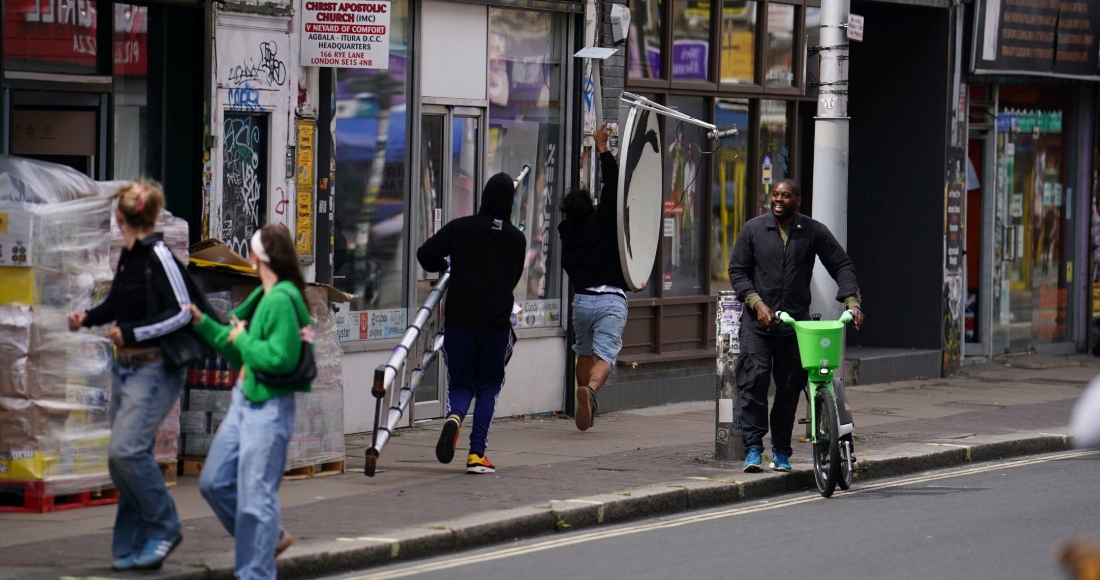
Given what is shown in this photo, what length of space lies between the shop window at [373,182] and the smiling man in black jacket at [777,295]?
3.08m

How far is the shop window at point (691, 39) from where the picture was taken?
15461 mm

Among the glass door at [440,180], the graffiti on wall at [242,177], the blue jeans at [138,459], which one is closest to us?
the blue jeans at [138,459]

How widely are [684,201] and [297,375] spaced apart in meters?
9.33

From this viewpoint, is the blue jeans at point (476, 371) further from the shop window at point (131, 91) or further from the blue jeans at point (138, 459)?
the blue jeans at point (138, 459)

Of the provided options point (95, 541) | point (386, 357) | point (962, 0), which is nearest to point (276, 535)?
point (95, 541)

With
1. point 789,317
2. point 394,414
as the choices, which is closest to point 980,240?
point 789,317

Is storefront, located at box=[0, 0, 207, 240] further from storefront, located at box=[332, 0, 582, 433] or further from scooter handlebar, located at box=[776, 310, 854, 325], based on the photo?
scooter handlebar, located at box=[776, 310, 854, 325]

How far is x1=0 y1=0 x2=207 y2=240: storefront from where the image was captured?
10562mm

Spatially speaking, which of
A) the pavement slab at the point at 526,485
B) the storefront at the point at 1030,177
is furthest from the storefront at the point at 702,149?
the storefront at the point at 1030,177

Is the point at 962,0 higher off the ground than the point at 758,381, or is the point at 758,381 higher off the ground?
the point at 962,0

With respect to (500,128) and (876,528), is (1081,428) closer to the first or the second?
(876,528)

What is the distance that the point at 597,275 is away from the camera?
41.4 ft

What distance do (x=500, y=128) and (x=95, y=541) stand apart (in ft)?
21.8

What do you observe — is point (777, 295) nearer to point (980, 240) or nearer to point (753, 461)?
point (753, 461)
